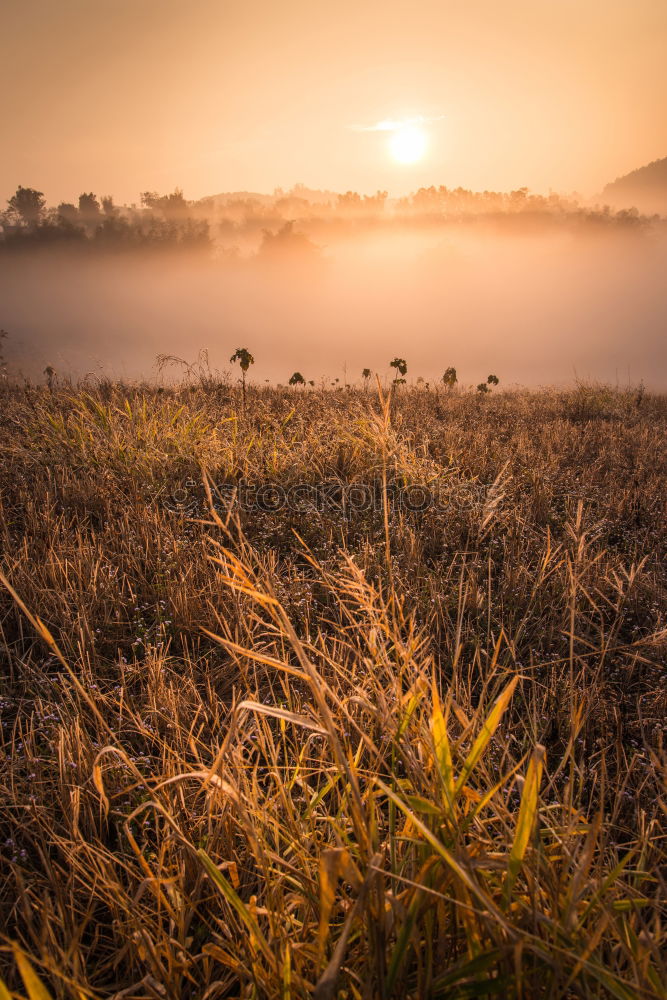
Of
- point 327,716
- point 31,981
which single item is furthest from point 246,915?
point 327,716

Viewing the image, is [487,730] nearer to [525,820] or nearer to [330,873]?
[525,820]

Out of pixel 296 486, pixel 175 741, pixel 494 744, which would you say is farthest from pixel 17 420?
pixel 494 744

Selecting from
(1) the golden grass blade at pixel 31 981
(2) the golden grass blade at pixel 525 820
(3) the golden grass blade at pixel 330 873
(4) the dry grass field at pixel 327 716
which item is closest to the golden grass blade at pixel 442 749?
(4) the dry grass field at pixel 327 716

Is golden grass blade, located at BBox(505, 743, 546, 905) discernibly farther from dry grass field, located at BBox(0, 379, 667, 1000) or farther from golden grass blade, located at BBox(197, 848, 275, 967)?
golden grass blade, located at BBox(197, 848, 275, 967)

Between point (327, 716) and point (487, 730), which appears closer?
point (327, 716)

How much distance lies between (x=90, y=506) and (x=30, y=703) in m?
1.79

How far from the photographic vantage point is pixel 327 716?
0.66m

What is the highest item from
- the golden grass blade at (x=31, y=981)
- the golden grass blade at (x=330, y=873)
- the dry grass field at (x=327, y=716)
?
the golden grass blade at (x=330, y=873)

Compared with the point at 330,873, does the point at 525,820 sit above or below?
below

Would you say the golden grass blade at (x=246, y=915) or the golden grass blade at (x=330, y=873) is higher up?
the golden grass blade at (x=330, y=873)

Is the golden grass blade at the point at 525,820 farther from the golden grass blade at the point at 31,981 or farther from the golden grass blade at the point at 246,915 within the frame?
the golden grass blade at the point at 31,981

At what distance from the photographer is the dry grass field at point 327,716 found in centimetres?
78

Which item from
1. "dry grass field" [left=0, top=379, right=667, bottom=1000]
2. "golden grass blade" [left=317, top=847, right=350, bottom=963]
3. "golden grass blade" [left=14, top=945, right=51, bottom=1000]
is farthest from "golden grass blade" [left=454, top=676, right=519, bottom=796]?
"golden grass blade" [left=14, top=945, right=51, bottom=1000]

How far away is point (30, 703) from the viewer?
1.81m
